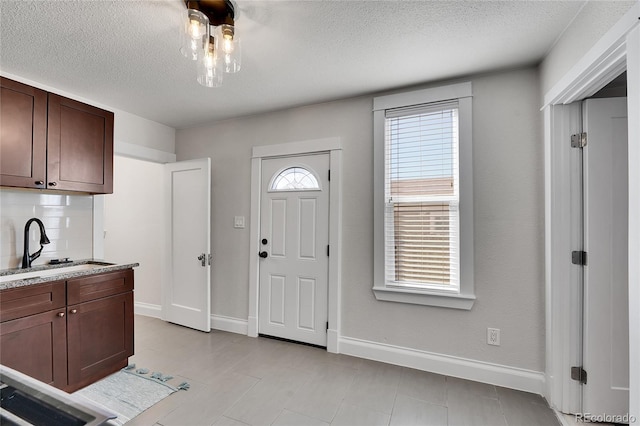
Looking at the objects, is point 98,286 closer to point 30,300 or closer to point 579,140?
point 30,300

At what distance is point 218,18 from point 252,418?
2.49m

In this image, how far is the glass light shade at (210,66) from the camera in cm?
174

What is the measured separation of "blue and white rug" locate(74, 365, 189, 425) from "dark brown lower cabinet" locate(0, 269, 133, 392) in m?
0.10

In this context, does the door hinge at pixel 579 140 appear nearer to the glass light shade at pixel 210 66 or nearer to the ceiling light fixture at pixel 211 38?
the ceiling light fixture at pixel 211 38

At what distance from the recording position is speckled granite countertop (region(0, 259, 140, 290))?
195 centimetres

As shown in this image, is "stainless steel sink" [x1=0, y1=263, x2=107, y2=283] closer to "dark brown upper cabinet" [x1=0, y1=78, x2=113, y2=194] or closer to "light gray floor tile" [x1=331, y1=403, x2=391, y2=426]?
"dark brown upper cabinet" [x1=0, y1=78, x2=113, y2=194]

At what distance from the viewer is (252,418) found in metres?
1.94

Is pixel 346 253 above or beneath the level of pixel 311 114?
beneath

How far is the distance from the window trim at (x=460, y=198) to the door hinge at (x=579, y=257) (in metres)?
0.63

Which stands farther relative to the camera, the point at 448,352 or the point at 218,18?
the point at 448,352

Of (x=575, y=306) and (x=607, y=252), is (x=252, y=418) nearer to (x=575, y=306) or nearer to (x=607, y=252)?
(x=575, y=306)

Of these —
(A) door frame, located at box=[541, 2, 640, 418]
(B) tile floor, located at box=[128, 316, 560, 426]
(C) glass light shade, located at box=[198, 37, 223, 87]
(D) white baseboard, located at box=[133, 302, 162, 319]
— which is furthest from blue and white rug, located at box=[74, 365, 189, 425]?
(A) door frame, located at box=[541, 2, 640, 418]

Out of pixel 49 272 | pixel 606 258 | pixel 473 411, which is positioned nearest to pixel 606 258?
pixel 606 258

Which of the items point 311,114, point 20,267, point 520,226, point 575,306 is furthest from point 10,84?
point 575,306
